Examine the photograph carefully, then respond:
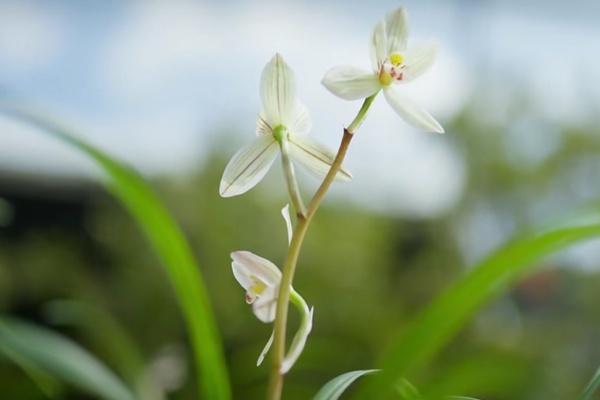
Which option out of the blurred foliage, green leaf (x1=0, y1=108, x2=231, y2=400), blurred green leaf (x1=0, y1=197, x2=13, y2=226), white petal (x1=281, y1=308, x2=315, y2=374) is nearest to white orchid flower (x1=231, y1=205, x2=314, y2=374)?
white petal (x1=281, y1=308, x2=315, y2=374)

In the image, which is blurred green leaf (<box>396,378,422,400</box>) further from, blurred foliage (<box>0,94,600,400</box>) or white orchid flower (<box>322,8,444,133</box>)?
blurred foliage (<box>0,94,600,400</box>)

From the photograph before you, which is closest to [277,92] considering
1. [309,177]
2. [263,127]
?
[263,127]

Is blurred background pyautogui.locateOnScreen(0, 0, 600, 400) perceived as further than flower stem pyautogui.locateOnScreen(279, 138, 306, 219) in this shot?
Yes

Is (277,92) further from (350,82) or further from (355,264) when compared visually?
(355,264)

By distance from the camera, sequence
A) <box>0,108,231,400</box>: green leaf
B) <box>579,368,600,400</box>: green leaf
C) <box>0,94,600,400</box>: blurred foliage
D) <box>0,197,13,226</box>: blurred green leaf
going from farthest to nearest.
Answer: <box>0,94,600,400</box>: blurred foliage < <box>0,197,13,226</box>: blurred green leaf < <box>0,108,231,400</box>: green leaf < <box>579,368,600,400</box>: green leaf

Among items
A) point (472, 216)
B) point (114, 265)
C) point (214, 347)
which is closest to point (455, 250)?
point (472, 216)

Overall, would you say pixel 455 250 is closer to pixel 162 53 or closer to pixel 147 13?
pixel 162 53

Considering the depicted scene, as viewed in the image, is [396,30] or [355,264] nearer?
[396,30]
